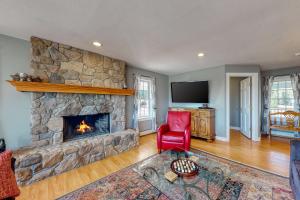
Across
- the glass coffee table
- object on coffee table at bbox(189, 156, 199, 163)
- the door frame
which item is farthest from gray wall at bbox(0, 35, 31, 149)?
the door frame

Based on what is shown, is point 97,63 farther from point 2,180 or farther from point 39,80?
point 2,180

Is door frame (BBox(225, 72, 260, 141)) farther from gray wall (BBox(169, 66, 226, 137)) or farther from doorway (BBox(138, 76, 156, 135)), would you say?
doorway (BBox(138, 76, 156, 135))

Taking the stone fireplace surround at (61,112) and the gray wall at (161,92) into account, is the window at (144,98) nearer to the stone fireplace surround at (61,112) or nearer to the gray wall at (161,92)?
the gray wall at (161,92)

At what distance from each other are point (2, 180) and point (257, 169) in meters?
3.25

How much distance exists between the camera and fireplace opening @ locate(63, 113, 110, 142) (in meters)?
2.86

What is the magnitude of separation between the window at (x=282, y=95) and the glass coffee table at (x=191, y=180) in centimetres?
414

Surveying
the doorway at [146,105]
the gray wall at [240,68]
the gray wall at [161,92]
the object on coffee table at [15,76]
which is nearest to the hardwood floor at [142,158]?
the doorway at [146,105]

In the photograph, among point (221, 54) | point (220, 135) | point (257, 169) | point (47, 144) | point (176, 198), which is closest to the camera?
point (176, 198)

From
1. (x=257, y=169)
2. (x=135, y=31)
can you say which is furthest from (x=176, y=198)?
(x=135, y=31)

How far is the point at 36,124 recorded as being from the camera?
236 centimetres

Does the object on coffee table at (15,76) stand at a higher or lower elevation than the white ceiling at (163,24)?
lower

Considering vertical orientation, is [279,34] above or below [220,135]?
above

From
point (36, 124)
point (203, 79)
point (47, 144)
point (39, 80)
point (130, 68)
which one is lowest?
point (47, 144)

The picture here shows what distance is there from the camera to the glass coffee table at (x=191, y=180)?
4.38 ft
